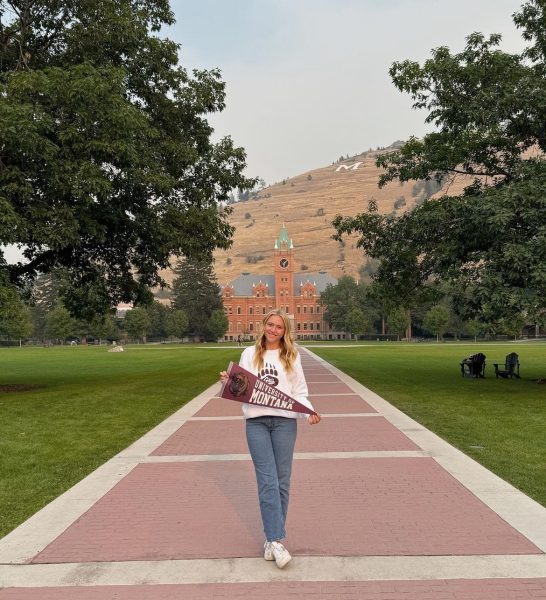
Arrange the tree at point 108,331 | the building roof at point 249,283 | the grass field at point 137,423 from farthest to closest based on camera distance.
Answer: the building roof at point 249,283 < the tree at point 108,331 < the grass field at point 137,423

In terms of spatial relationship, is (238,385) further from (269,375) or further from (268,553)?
(268,553)

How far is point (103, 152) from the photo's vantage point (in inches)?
577

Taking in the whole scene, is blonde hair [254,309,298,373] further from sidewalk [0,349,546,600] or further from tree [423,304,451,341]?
tree [423,304,451,341]

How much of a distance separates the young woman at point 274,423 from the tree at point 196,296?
4271 inches

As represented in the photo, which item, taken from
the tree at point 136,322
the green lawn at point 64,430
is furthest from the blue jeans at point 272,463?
the tree at point 136,322

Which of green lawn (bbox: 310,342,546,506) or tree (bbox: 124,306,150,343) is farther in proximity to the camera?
tree (bbox: 124,306,150,343)

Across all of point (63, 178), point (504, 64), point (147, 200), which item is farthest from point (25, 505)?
point (504, 64)

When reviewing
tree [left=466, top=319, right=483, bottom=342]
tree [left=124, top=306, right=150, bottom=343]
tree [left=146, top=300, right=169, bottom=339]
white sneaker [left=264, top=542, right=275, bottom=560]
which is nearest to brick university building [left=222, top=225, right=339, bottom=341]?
tree [left=146, top=300, right=169, bottom=339]

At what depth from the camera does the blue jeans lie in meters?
4.37

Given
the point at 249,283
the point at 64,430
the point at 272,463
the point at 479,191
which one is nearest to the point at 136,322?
the point at 249,283

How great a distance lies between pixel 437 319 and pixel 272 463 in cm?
9751

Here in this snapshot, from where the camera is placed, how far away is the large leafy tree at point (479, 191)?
559 inches

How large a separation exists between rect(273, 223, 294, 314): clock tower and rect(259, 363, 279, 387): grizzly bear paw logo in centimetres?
13490

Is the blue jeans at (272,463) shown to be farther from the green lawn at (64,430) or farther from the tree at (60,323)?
the tree at (60,323)
